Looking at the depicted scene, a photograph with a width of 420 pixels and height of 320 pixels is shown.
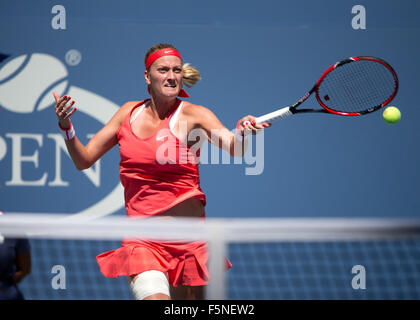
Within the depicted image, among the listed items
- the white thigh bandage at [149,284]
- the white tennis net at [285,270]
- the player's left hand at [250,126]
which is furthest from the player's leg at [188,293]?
the player's left hand at [250,126]

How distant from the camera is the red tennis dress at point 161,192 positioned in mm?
2248

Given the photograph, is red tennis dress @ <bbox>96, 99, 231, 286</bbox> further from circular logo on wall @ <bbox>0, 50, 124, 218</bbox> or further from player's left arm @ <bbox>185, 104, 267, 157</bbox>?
circular logo on wall @ <bbox>0, 50, 124, 218</bbox>

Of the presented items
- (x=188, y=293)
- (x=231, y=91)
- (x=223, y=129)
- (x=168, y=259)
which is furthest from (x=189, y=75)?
(x=231, y=91)

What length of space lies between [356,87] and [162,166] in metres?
1.22

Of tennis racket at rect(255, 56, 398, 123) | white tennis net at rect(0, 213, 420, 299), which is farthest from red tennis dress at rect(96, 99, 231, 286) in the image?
tennis racket at rect(255, 56, 398, 123)

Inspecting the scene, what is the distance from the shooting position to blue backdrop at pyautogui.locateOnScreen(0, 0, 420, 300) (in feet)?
11.7

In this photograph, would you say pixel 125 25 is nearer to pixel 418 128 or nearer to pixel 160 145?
pixel 160 145

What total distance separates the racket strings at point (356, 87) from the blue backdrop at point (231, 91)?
23.9 inches

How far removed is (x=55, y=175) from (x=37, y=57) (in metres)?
0.77

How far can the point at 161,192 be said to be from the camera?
7.51 ft

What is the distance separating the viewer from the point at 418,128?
3.64m

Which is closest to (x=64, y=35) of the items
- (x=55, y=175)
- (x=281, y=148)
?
(x=55, y=175)

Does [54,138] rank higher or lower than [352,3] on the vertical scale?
lower

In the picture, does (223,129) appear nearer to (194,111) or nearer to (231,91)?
(194,111)
